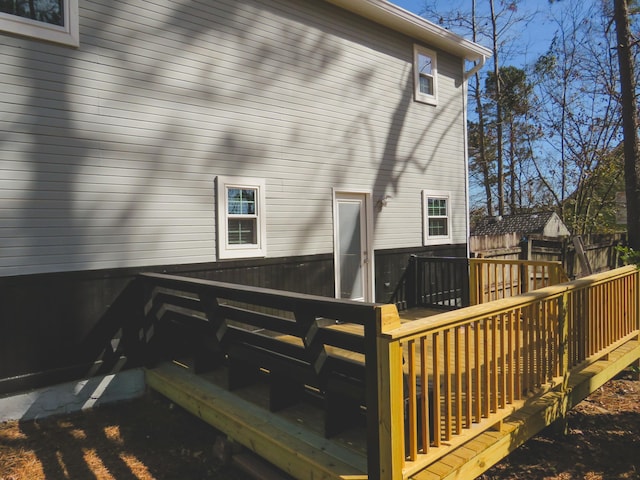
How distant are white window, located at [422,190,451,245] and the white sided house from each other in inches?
3.4

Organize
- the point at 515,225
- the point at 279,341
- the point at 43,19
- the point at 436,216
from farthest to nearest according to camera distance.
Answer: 1. the point at 515,225
2. the point at 436,216
3. the point at 43,19
4. the point at 279,341

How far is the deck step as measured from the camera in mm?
2715

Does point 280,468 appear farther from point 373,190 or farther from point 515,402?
point 373,190

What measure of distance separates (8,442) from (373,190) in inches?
221

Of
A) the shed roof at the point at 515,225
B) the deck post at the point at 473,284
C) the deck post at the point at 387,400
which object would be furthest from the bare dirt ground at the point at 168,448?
the shed roof at the point at 515,225

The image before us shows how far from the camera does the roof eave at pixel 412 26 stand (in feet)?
22.5

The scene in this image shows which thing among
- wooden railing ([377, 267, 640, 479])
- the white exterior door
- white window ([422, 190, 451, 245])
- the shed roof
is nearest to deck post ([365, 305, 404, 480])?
wooden railing ([377, 267, 640, 479])

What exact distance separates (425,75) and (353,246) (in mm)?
3657

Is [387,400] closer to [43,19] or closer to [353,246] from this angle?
[43,19]

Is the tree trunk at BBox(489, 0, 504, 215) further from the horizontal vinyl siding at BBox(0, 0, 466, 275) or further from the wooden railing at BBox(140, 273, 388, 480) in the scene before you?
the wooden railing at BBox(140, 273, 388, 480)

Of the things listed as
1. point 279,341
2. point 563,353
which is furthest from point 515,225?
point 279,341

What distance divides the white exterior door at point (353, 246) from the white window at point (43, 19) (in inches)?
152

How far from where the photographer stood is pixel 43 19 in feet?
14.1

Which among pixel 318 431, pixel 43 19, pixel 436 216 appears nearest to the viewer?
pixel 318 431
